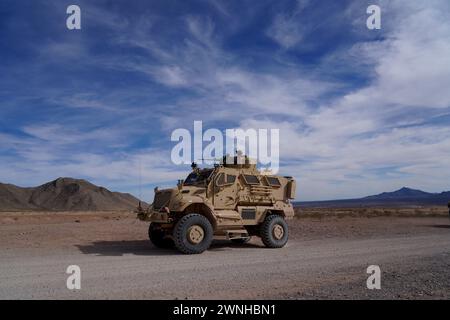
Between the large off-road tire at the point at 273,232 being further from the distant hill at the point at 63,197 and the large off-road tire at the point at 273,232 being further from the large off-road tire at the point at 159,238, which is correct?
the distant hill at the point at 63,197

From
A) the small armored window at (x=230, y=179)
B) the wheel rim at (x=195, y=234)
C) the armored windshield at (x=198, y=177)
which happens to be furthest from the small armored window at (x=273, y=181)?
the wheel rim at (x=195, y=234)

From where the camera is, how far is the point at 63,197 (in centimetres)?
9594

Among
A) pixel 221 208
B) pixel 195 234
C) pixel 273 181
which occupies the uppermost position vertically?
pixel 273 181

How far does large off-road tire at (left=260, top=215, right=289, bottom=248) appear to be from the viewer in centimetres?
1590

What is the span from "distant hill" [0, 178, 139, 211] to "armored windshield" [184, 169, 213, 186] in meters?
77.5

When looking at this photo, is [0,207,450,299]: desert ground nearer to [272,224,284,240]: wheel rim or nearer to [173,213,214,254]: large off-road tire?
[173,213,214,254]: large off-road tire

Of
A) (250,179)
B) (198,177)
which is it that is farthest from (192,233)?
(250,179)

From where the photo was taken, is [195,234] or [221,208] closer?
[195,234]

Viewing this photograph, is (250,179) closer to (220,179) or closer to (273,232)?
(220,179)

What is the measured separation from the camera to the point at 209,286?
340 inches

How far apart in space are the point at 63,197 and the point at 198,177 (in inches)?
3414

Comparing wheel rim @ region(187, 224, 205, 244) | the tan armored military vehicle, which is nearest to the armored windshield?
the tan armored military vehicle

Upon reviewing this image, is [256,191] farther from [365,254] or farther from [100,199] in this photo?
[100,199]

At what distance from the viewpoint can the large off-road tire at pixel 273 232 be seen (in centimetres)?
1590
